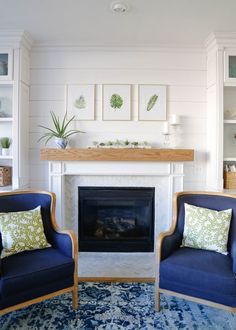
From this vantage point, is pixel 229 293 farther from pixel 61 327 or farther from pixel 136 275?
pixel 61 327

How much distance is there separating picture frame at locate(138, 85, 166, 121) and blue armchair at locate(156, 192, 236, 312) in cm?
135

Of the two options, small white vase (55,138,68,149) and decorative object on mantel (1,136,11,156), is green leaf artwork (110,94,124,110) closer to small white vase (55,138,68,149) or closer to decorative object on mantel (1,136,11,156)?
small white vase (55,138,68,149)

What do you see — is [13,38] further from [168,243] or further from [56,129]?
[168,243]

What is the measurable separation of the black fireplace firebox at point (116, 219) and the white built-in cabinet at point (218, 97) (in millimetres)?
800

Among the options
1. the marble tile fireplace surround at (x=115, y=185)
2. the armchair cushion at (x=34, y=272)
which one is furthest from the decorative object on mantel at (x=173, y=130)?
the armchair cushion at (x=34, y=272)

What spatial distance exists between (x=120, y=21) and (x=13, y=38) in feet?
3.99

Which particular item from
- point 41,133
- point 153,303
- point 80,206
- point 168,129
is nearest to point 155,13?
point 168,129

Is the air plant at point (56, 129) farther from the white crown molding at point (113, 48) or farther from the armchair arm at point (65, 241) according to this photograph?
the armchair arm at point (65, 241)

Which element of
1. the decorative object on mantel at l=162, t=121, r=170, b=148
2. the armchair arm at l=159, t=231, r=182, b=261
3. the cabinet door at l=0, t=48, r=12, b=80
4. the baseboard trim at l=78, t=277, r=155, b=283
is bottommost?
the baseboard trim at l=78, t=277, r=155, b=283

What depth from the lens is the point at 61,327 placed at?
1815 mm

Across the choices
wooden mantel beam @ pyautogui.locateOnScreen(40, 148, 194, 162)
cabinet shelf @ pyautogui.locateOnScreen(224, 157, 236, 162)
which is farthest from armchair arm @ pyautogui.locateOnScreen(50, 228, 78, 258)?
cabinet shelf @ pyautogui.locateOnScreen(224, 157, 236, 162)

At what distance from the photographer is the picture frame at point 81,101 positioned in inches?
121

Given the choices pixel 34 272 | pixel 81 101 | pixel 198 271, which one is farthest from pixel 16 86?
pixel 198 271

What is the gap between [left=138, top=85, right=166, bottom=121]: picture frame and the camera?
309cm
